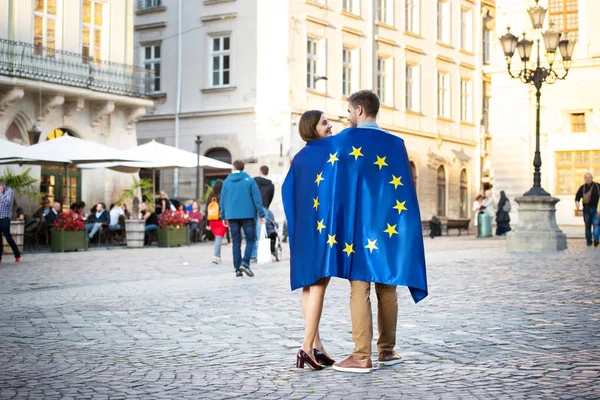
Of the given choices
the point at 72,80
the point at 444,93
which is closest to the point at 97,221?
the point at 72,80

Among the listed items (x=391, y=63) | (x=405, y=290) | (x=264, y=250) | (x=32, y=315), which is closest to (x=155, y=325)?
(x=32, y=315)

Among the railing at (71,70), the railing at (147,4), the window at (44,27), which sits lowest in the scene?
the railing at (71,70)

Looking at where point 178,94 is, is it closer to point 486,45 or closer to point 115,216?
point 115,216

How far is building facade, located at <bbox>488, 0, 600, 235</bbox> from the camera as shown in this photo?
36.7m

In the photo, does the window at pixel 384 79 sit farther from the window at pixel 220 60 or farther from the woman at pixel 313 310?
the woman at pixel 313 310

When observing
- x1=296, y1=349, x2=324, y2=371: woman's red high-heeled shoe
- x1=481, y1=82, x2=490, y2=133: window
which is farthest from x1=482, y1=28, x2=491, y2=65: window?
x1=296, y1=349, x2=324, y2=371: woman's red high-heeled shoe

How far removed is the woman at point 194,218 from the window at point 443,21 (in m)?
21.6

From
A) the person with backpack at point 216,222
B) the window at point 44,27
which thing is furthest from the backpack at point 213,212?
the window at point 44,27

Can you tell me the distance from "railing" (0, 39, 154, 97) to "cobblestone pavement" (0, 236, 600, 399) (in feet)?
46.5

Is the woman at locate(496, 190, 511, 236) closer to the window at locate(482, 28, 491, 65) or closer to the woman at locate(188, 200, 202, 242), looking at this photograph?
the woman at locate(188, 200, 202, 242)

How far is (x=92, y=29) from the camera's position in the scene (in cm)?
3166

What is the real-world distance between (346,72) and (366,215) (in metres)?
34.4

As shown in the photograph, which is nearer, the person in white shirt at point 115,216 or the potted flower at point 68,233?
the potted flower at point 68,233

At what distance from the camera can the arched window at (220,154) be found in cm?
3778
